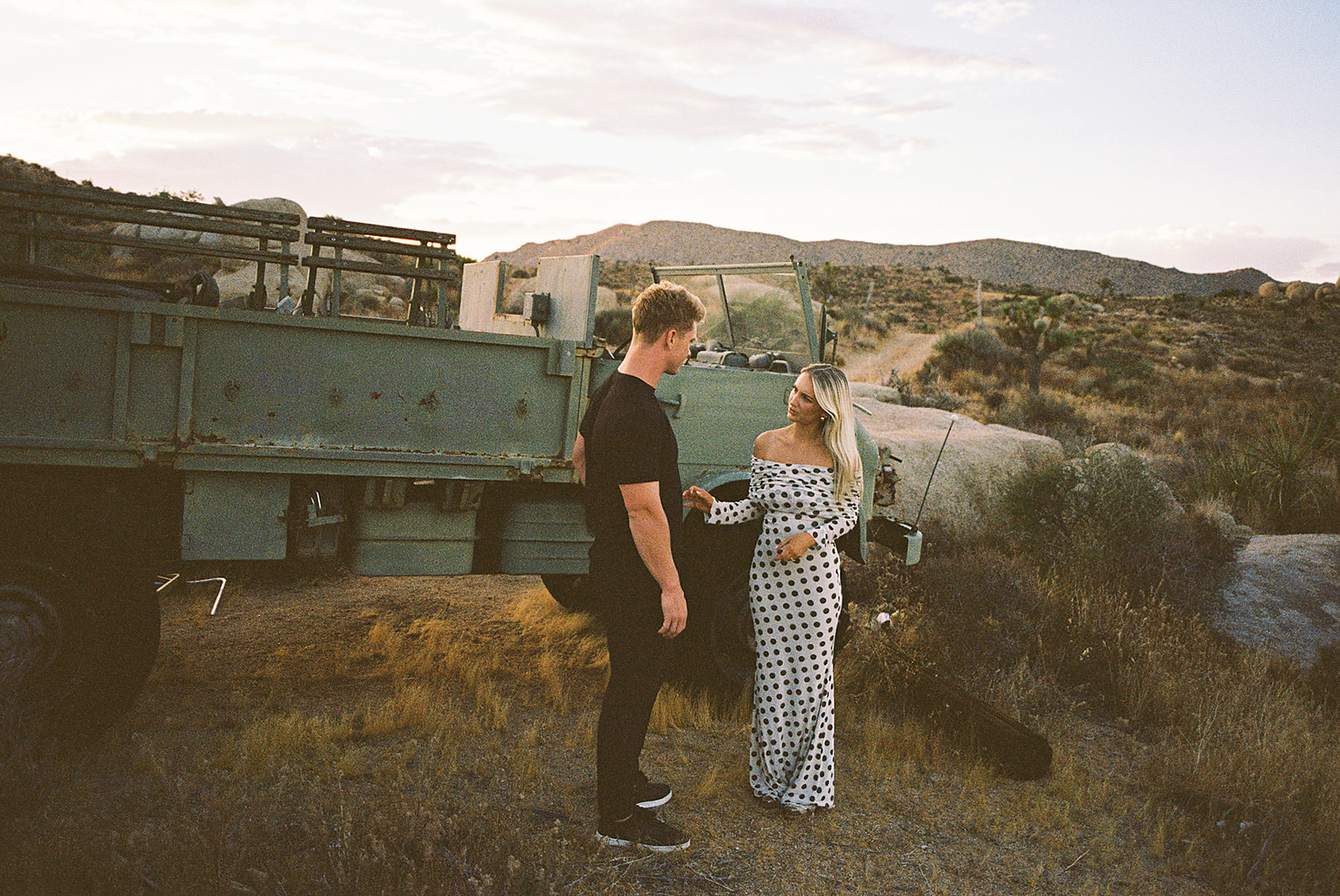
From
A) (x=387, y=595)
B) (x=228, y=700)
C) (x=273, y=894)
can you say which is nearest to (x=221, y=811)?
(x=273, y=894)

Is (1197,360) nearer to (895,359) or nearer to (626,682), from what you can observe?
(895,359)

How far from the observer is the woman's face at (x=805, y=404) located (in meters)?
4.09

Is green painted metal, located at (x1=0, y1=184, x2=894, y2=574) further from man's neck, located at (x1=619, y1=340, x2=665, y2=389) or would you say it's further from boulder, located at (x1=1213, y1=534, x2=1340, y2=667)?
boulder, located at (x1=1213, y1=534, x2=1340, y2=667)

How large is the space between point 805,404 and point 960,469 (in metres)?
6.77

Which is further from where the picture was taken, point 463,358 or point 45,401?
point 463,358

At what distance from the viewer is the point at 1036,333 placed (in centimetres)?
2248

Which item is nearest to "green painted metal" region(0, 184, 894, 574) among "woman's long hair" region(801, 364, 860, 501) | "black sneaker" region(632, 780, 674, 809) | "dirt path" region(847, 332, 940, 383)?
"woman's long hair" region(801, 364, 860, 501)

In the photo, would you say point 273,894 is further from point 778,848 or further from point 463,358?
point 463,358

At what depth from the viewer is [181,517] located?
13.8 ft

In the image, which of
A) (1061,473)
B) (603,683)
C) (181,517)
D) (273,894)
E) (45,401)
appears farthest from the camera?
(1061,473)

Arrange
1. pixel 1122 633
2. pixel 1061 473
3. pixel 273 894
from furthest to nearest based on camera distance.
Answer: pixel 1061 473 → pixel 1122 633 → pixel 273 894

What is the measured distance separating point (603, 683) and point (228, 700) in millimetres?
2048

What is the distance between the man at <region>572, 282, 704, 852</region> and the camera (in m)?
3.33

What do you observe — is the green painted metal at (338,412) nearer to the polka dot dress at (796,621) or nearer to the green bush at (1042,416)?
the polka dot dress at (796,621)
